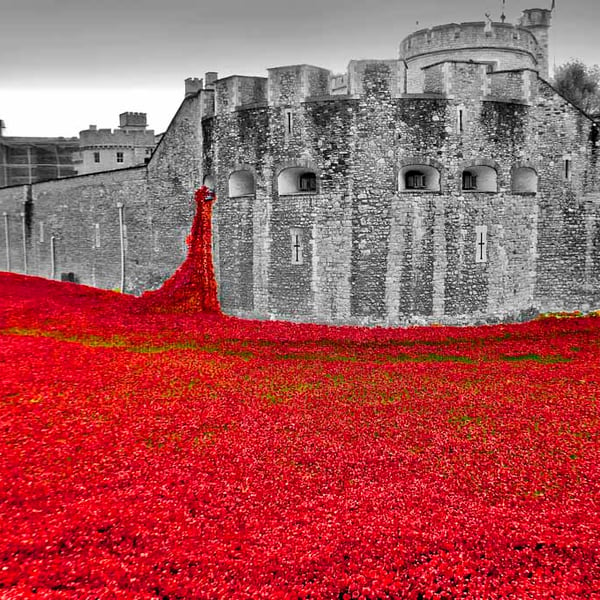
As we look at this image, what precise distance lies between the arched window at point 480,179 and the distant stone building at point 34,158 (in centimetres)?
3995

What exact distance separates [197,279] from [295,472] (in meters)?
12.3

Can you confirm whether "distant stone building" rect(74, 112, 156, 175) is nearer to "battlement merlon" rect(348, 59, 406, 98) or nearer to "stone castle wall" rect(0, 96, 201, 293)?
"stone castle wall" rect(0, 96, 201, 293)

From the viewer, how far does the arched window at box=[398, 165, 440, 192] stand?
1620 centimetres

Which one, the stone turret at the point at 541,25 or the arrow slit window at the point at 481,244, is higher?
the stone turret at the point at 541,25

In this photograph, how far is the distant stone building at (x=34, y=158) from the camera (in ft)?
160

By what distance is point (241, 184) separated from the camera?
1794 centimetres

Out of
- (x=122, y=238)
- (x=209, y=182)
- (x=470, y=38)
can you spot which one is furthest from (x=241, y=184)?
(x=470, y=38)

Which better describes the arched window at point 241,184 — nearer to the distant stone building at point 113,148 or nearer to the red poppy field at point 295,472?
the red poppy field at point 295,472

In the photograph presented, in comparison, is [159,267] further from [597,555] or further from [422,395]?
[597,555]

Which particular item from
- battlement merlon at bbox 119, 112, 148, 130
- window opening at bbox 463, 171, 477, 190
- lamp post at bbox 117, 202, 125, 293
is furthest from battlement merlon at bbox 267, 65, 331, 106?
battlement merlon at bbox 119, 112, 148, 130

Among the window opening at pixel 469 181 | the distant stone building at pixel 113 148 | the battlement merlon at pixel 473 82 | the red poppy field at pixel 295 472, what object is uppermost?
the distant stone building at pixel 113 148

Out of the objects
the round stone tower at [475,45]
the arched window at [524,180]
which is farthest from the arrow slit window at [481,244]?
the round stone tower at [475,45]

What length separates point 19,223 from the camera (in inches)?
1251

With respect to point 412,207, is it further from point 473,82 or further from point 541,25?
point 541,25
